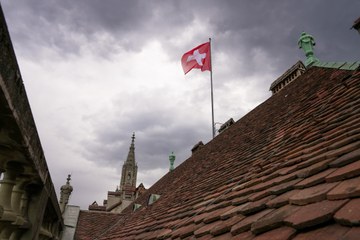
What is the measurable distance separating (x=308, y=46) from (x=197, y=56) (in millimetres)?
6522

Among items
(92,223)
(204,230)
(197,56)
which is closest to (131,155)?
(92,223)

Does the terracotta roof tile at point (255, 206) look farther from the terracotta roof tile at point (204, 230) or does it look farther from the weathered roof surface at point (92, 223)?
the weathered roof surface at point (92, 223)

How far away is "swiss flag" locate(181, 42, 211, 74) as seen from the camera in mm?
12633

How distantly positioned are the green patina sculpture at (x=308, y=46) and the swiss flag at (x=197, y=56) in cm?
596

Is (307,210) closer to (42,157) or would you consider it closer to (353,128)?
(353,128)

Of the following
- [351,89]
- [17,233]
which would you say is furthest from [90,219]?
[351,89]

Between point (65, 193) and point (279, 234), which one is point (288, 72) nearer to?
point (279, 234)

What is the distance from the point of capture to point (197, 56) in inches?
504

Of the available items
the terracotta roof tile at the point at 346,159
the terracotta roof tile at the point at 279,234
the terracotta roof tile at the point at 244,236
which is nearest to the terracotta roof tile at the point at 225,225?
the terracotta roof tile at the point at 244,236

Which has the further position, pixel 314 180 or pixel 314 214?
pixel 314 180

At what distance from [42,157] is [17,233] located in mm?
802

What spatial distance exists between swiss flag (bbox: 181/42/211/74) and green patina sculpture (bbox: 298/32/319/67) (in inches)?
235

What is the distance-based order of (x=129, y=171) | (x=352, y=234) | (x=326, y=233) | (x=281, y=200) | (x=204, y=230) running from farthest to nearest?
1. (x=129, y=171)
2. (x=204, y=230)
3. (x=281, y=200)
4. (x=326, y=233)
5. (x=352, y=234)

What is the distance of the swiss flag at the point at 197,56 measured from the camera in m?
12.6
